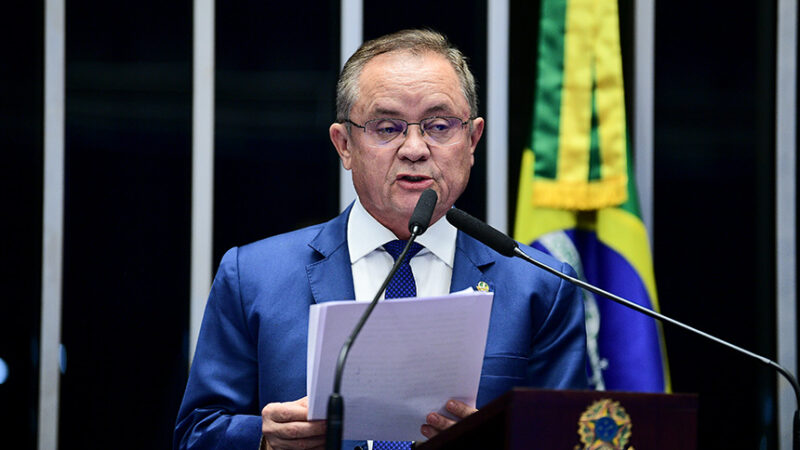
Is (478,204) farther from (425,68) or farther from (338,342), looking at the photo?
(338,342)

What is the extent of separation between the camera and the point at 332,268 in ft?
6.64

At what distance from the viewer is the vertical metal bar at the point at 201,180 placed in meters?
3.05

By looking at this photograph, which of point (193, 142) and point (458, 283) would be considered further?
point (193, 142)

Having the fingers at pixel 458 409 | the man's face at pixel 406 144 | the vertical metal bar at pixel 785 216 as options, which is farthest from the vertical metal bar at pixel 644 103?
the fingers at pixel 458 409

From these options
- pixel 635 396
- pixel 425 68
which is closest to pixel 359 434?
pixel 635 396

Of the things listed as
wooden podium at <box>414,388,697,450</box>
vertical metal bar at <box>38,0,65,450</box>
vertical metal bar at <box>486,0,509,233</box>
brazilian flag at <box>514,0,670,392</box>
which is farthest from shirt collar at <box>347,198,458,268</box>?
vertical metal bar at <box>38,0,65,450</box>

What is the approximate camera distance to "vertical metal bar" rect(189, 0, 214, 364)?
120 inches

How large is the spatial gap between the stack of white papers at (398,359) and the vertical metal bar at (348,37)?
→ 1519 mm

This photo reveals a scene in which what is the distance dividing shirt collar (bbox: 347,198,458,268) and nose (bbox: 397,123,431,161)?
17 centimetres

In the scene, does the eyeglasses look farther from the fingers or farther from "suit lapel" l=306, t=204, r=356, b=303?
the fingers

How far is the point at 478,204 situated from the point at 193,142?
0.92 metres

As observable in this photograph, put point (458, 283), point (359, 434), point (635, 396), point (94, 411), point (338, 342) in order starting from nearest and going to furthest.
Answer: point (635, 396)
point (338, 342)
point (359, 434)
point (458, 283)
point (94, 411)

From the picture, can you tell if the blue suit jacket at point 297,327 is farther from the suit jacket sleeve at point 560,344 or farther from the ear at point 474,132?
the ear at point 474,132

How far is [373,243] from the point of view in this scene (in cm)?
→ 203
